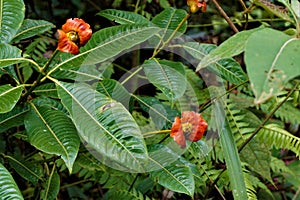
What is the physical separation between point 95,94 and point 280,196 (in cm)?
144

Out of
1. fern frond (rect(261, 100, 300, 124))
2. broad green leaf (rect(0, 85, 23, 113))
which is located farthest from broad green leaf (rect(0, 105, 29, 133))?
fern frond (rect(261, 100, 300, 124))

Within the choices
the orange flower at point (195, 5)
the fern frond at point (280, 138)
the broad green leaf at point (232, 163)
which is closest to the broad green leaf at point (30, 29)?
the orange flower at point (195, 5)

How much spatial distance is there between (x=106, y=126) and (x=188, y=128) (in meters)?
0.19

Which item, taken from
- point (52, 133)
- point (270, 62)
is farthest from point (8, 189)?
point (270, 62)

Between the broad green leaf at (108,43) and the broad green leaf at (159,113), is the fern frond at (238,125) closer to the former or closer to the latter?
the broad green leaf at (159,113)

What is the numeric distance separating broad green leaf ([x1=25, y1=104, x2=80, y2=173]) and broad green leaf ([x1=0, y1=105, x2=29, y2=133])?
0.04 metres

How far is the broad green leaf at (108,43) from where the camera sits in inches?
40.0

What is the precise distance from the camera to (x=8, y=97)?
3.12 feet

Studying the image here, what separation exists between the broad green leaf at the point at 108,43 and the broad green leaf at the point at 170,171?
26 cm

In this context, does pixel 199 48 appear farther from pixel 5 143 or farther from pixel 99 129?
pixel 5 143

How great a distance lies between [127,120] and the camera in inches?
36.2

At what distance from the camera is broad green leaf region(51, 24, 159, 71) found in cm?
102

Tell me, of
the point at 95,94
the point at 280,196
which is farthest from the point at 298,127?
the point at 95,94

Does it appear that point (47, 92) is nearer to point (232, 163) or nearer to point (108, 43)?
point (108, 43)
